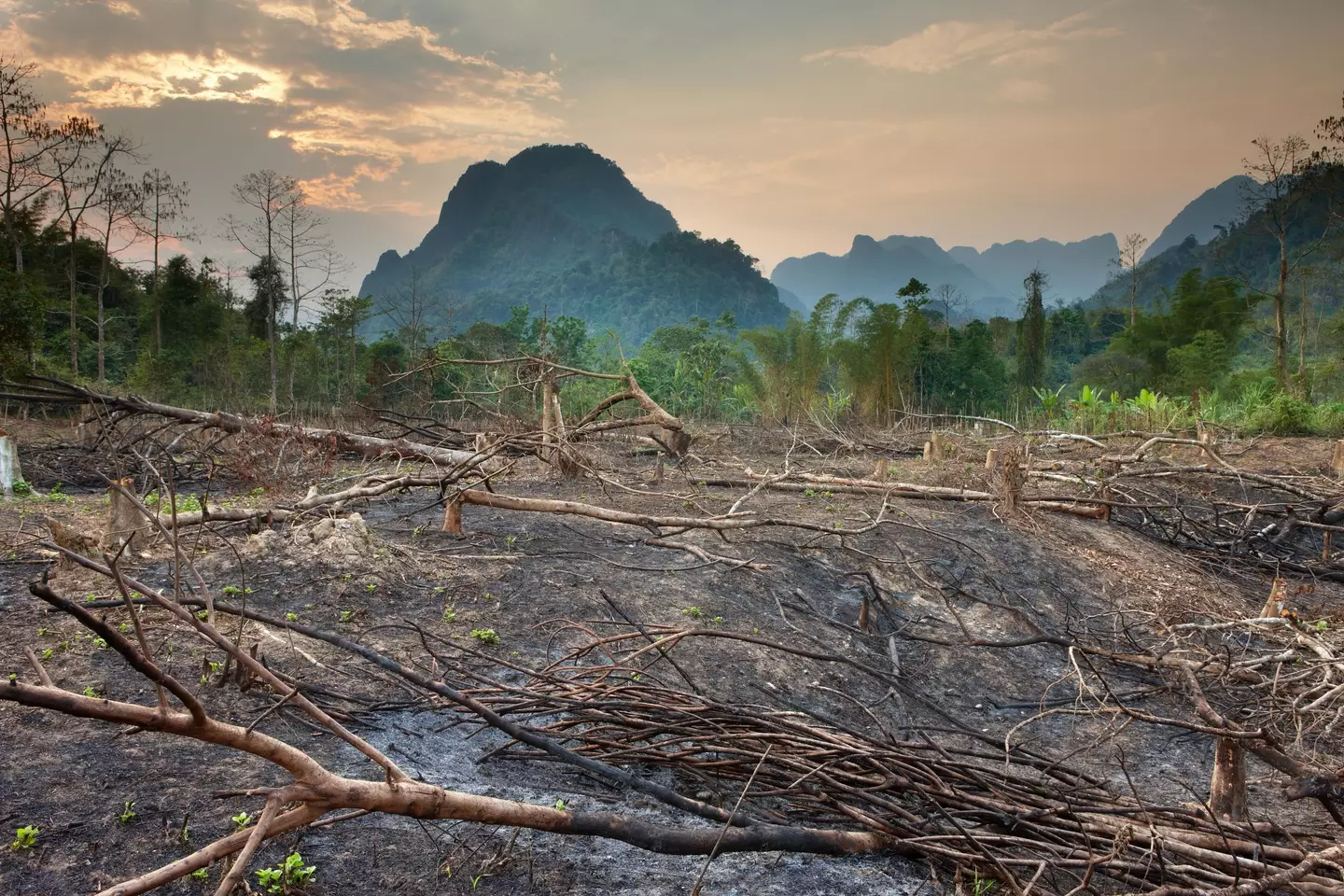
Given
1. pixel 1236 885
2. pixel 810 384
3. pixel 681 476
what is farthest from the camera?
pixel 810 384

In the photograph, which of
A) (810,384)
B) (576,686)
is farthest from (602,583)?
(810,384)

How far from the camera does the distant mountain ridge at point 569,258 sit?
104 metres

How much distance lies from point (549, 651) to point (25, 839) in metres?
2.25

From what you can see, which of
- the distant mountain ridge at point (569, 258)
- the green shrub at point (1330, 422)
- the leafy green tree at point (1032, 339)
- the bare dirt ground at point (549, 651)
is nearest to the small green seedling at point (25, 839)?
the bare dirt ground at point (549, 651)

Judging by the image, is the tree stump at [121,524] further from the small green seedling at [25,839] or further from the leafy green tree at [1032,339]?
the leafy green tree at [1032,339]

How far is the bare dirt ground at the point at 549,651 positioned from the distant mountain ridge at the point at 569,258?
66042 mm

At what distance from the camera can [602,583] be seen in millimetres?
5559

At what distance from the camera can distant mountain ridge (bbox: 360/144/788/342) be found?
10438 cm

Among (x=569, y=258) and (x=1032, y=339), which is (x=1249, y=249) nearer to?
(x=1032, y=339)

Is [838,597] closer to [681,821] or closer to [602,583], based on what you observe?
[602,583]

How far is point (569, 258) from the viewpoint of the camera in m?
125

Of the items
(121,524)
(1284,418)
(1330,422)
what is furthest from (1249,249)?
(121,524)

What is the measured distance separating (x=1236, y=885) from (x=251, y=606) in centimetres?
472

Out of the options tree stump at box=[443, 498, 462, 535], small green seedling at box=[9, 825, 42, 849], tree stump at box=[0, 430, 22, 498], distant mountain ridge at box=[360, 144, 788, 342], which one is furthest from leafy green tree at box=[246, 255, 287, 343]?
distant mountain ridge at box=[360, 144, 788, 342]
